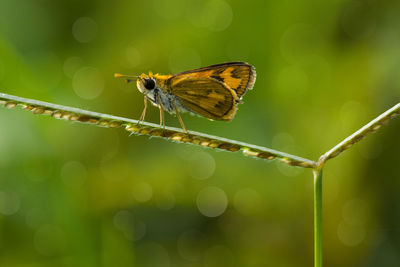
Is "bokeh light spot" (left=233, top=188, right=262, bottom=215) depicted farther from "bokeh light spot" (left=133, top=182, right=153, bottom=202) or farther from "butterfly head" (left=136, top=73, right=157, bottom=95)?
"butterfly head" (left=136, top=73, right=157, bottom=95)

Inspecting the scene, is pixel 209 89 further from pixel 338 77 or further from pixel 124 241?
pixel 338 77

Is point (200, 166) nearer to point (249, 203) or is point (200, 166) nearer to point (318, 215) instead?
point (249, 203)

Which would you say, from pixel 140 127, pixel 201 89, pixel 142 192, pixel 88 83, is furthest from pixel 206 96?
pixel 88 83

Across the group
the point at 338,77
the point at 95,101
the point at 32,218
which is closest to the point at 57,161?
the point at 32,218

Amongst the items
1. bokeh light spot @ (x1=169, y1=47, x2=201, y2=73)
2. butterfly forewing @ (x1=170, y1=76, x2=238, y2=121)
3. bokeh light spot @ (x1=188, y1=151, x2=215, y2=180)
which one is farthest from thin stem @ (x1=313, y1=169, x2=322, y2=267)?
bokeh light spot @ (x1=169, y1=47, x2=201, y2=73)

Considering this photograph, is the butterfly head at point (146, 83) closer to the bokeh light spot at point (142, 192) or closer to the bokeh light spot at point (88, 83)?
the bokeh light spot at point (142, 192)

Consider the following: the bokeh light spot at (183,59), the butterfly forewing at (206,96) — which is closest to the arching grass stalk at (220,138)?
the butterfly forewing at (206,96)
